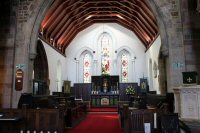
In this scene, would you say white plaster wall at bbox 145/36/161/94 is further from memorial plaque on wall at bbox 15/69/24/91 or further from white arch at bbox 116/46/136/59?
memorial plaque on wall at bbox 15/69/24/91

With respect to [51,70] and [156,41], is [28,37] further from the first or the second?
[156,41]

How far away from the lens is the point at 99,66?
1766 centimetres

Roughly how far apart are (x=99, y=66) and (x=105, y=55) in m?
1.04

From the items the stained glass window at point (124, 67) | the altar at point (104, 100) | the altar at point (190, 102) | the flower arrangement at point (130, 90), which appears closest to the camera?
the altar at point (190, 102)

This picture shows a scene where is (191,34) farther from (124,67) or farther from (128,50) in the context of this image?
(124,67)

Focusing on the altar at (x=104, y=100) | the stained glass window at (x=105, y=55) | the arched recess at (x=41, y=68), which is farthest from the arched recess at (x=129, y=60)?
the arched recess at (x=41, y=68)

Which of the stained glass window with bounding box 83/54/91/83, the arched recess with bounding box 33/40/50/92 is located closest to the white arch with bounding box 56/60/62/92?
the stained glass window with bounding box 83/54/91/83

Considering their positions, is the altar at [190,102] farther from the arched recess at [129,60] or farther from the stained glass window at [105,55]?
the stained glass window at [105,55]

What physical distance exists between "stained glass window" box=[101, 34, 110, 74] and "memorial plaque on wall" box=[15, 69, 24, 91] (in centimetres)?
977

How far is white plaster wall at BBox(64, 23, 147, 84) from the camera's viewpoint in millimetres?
17547

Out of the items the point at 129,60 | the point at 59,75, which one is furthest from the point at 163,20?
the point at 59,75

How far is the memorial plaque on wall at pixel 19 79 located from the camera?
26.8ft

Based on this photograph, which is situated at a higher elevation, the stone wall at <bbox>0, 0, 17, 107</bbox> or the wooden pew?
the stone wall at <bbox>0, 0, 17, 107</bbox>

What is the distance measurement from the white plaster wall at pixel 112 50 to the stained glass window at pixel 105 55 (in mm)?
335
